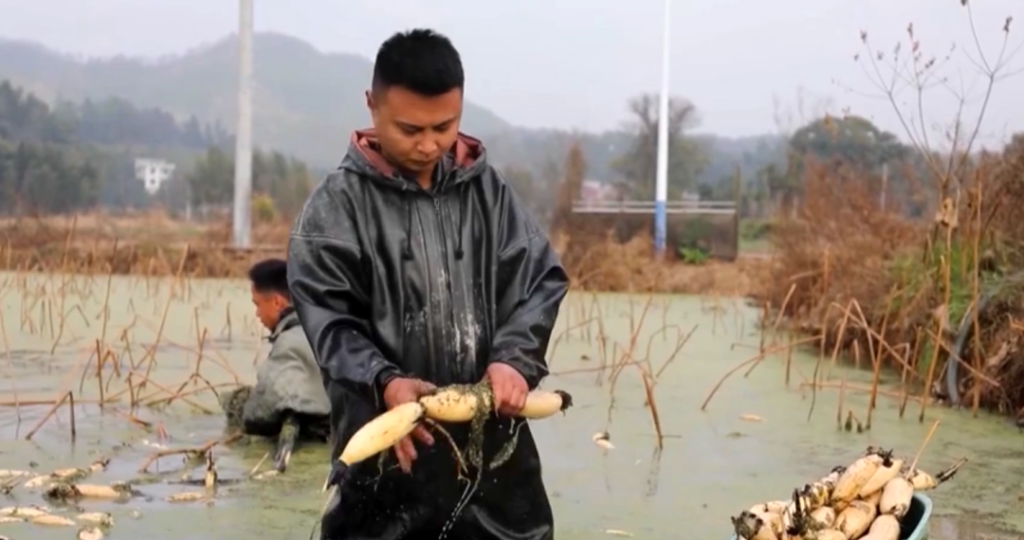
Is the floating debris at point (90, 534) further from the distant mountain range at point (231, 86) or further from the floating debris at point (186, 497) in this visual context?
the distant mountain range at point (231, 86)

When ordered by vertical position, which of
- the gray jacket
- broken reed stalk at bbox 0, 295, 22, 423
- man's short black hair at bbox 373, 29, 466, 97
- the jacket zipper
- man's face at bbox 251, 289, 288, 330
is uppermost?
man's short black hair at bbox 373, 29, 466, 97

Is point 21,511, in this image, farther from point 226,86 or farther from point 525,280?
point 226,86

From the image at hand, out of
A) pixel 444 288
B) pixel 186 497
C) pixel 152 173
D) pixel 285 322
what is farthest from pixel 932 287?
pixel 152 173

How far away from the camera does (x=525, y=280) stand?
9.41 ft

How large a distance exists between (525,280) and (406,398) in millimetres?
430

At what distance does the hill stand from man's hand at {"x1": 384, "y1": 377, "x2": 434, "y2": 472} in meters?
94.5

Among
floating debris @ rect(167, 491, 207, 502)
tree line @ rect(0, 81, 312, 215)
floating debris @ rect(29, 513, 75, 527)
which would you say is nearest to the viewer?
floating debris @ rect(29, 513, 75, 527)

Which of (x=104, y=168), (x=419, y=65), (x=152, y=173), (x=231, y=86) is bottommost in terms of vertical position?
(x=152, y=173)

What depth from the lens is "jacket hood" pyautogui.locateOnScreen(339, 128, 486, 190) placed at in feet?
9.16

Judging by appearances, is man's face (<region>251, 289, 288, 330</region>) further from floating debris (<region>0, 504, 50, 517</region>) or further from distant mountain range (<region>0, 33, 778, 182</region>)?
distant mountain range (<region>0, 33, 778, 182</region>)

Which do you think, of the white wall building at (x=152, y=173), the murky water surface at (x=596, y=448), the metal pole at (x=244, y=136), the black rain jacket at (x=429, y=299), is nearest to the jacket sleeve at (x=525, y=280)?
the black rain jacket at (x=429, y=299)

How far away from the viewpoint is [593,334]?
432 inches

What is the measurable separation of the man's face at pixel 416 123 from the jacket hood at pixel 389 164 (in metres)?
0.05

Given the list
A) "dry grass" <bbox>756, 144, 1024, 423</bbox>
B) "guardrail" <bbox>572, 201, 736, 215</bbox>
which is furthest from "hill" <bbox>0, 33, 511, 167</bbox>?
"dry grass" <bbox>756, 144, 1024, 423</bbox>
